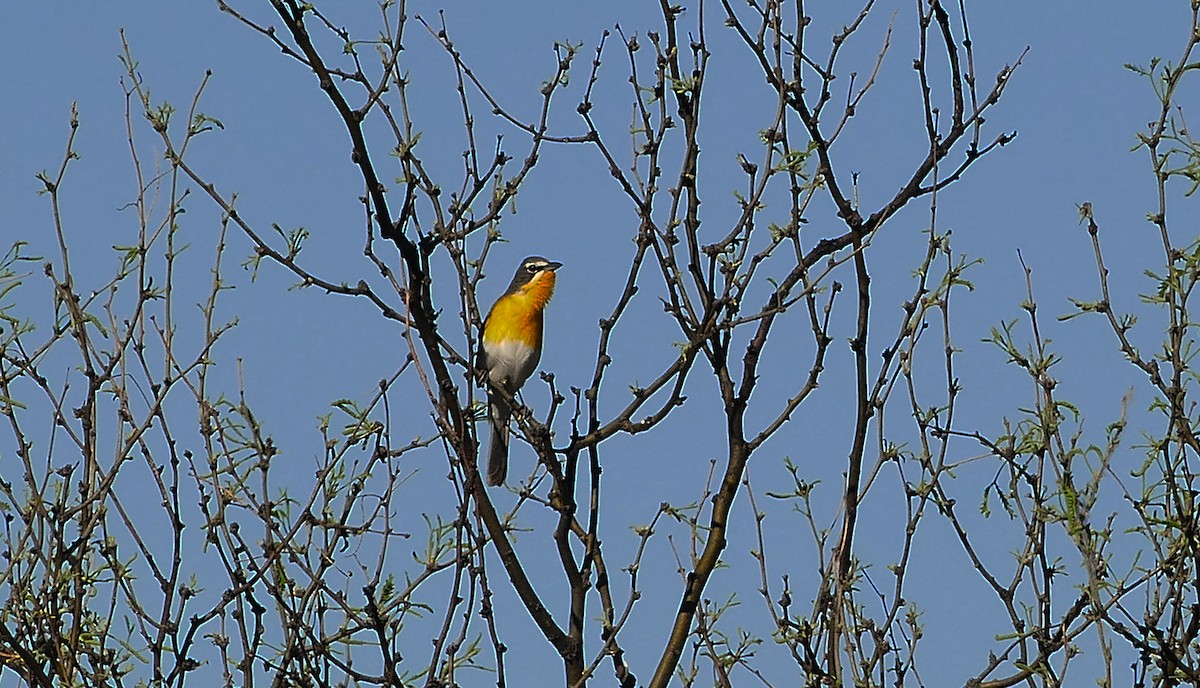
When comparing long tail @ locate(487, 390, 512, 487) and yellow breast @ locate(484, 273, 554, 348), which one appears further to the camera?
yellow breast @ locate(484, 273, 554, 348)

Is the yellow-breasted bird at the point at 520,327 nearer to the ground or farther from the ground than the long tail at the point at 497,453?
farther from the ground

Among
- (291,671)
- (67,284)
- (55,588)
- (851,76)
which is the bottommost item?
(291,671)

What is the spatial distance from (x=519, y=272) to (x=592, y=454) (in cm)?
396

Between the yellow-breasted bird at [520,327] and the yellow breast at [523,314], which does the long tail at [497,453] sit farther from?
the yellow breast at [523,314]

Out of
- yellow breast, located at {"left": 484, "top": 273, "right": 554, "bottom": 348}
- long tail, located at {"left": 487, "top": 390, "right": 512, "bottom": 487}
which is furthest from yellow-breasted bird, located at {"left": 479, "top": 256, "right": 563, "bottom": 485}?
long tail, located at {"left": 487, "top": 390, "right": 512, "bottom": 487}

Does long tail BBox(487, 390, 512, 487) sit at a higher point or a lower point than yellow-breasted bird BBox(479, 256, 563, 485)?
lower

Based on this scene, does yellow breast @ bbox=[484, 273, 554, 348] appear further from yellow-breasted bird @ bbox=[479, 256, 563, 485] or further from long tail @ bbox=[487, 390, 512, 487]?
long tail @ bbox=[487, 390, 512, 487]

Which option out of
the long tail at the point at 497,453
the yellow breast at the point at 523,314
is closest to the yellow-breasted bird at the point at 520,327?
the yellow breast at the point at 523,314

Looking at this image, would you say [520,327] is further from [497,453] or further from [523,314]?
[497,453]

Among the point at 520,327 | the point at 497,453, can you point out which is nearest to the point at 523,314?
the point at 520,327

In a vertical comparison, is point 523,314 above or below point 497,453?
above

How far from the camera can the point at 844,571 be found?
4066 mm

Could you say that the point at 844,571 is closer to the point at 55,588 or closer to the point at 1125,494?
the point at 1125,494

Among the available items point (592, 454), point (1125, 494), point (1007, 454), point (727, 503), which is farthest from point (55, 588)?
point (1125, 494)
